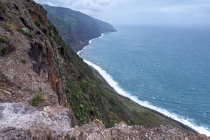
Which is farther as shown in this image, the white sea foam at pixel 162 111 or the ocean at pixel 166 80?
the ocean at pixel 166 80

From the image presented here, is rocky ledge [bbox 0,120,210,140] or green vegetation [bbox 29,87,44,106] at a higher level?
green vegetation [bbox 29,87,44,106]

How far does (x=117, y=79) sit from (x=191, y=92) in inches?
1414

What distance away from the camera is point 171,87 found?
89.2m

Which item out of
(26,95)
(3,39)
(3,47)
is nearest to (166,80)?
(3,39)

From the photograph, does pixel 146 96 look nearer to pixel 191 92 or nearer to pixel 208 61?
pixel 191 92

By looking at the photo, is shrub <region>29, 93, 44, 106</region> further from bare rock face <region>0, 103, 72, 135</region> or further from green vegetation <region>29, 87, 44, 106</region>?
bare rock face <region>0, 103, 72, 135</region>

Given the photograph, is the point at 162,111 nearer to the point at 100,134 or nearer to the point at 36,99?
the point at 36,99


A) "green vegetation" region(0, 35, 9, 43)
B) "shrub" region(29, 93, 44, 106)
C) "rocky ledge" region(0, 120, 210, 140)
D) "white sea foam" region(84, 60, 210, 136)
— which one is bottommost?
"white sea foam" region(84, 60, 210, 136)

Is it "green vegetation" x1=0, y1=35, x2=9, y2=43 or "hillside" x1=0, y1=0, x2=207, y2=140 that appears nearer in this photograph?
"hillside" x1=0, y1=0, x2=207, y2=140

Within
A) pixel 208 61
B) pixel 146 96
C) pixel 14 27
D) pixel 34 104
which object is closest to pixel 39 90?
pixel 34 104

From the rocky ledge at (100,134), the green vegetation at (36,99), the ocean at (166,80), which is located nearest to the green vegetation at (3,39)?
the green vegetation at (36,99)

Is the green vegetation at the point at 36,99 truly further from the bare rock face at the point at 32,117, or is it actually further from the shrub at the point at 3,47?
the shrub at the point at 3,47

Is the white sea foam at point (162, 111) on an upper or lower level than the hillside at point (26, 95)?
lower

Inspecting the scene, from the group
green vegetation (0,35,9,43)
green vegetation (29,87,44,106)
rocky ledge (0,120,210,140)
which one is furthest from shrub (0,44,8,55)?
rocky ledge (0,120,210,140)
